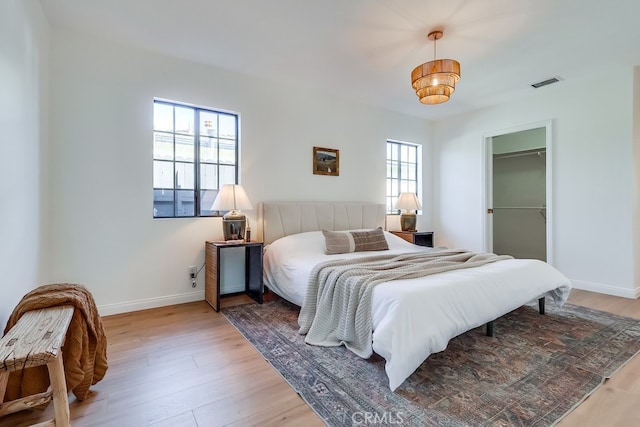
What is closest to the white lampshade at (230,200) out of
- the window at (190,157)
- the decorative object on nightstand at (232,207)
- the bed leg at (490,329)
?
the decorative object on nightstand at (232,207)

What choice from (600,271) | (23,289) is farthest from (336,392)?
(600,271)

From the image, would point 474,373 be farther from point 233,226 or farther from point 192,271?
point 192,271

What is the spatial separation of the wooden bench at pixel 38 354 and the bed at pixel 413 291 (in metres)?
1.48

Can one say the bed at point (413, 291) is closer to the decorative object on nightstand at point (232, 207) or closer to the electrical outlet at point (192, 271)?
the decorative object on nightstand at point (232, 207)

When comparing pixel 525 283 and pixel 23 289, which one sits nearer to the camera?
pixel 23 289

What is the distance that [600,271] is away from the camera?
3602 millimetres

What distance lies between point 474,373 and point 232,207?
2475mm

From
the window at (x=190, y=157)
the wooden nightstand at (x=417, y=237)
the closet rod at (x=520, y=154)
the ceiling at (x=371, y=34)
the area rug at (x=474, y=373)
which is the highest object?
the ceiling at (x=371, y=34)

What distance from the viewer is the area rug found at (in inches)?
59.4

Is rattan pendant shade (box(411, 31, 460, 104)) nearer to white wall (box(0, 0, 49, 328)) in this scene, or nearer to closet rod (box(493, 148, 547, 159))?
white wall (box(0, 0, 49, 328))

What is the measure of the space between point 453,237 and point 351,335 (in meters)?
3.68

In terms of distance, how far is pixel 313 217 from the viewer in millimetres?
3898

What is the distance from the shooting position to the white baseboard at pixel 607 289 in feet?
11.1

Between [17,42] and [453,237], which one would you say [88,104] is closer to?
[17,42]
